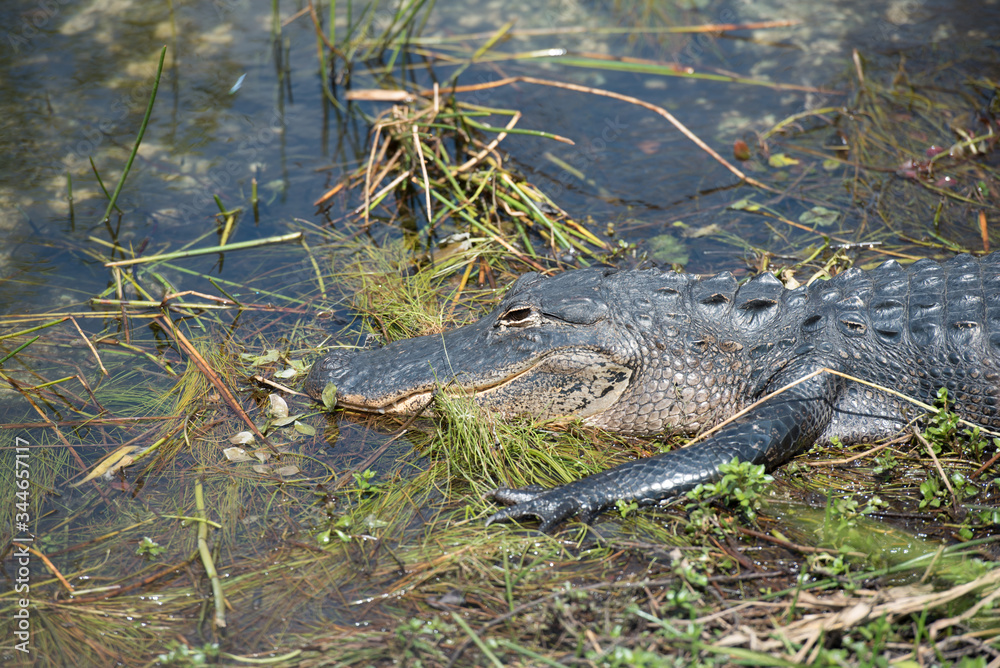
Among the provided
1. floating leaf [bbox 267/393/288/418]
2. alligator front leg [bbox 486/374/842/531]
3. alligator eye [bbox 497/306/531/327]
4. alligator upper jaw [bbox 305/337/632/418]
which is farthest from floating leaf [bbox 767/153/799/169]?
floating leaf [bbox 267/393/288/418]

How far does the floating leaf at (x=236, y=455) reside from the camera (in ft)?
11.6

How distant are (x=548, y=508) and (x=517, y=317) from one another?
39.7 inches

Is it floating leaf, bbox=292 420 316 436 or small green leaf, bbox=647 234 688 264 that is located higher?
small green leaf, bbox=647 234 688 264

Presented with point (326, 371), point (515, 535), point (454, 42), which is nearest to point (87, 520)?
point (326, 371)

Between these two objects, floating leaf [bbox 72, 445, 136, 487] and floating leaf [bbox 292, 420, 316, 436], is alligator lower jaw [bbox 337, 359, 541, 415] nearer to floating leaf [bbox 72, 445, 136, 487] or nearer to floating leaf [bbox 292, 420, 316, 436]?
floating leaf [bbox 292, 420, 316, 436]

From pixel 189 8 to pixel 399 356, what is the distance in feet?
19.0

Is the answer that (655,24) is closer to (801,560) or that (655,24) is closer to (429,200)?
(429,200)

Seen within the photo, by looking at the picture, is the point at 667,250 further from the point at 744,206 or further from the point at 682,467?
the point at 682,467

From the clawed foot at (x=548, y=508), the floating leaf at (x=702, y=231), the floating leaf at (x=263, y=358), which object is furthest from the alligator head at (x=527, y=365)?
the floating leaf at (x=702, y=231)

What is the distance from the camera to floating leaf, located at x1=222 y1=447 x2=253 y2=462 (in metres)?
3.53

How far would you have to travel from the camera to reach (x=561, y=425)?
12.2ft

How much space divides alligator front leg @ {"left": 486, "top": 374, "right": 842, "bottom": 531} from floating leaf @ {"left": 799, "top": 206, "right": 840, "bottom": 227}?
217 centimetres

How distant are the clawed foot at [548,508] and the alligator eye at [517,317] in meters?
0.87

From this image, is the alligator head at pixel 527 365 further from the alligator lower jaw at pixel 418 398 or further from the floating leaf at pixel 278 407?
the floating leaf at pixel 278 407
